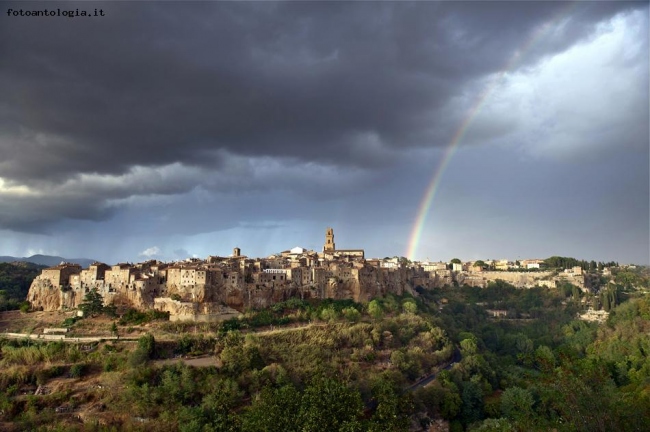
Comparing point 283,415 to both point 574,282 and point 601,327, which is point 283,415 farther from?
point 574,282

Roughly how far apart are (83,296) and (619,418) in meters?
35.4

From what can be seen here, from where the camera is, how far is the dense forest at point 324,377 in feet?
66.4

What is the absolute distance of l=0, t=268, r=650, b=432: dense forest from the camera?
2024 cm

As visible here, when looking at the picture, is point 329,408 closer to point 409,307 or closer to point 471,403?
point 471,403

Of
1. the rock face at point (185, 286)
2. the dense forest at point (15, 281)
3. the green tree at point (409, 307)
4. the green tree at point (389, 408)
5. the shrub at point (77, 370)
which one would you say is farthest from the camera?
the green tree at point (409, 307)

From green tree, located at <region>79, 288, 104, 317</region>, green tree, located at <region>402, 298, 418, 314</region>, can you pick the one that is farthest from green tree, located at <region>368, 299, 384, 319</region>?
green tree, located at <region>79, 288, 104, 317</region>

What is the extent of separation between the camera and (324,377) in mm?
28906

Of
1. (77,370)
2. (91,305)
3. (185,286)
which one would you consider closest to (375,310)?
(185,286)

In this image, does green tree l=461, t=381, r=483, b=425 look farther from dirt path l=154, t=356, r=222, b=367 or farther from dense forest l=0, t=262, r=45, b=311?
dense forest l=0, t=262, r=45, b=311

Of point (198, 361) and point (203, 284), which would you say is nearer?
point (198, 361)

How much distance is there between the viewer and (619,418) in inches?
649

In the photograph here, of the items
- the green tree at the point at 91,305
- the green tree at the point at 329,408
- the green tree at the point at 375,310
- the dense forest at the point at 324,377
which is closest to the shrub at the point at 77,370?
the dense forest at the point at 324,377

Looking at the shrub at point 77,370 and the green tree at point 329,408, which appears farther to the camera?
the shrub at point 77,370

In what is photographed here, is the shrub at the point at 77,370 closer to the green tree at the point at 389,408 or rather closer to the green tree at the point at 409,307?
the green tree at the point at 389,408
